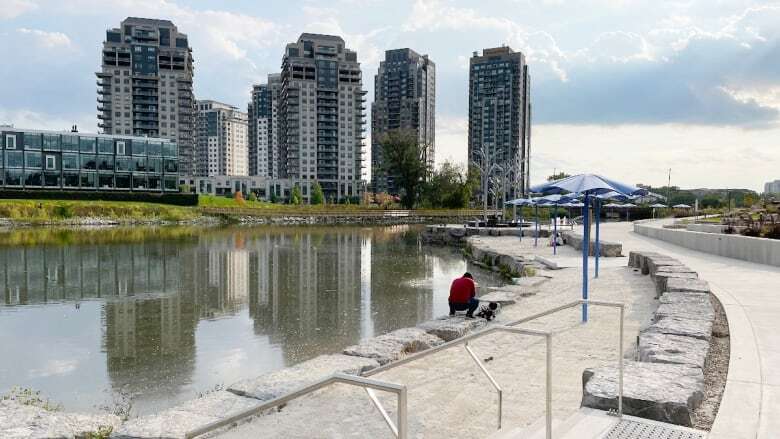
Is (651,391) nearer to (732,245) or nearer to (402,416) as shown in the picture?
(402,416)

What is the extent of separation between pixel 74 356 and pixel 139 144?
81611 millimetres

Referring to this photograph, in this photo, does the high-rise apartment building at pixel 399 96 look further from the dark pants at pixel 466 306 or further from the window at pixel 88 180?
the dark pants at pixel 466 306

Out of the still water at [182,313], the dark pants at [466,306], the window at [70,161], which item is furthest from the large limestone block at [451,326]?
the window at [70,161]

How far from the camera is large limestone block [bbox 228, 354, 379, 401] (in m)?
6.54

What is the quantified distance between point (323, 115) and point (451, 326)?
138 meters

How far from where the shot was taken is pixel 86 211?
64.8 m

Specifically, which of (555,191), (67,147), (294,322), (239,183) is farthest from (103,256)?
(239,183)

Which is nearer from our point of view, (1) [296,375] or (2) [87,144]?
(1) [296,375]

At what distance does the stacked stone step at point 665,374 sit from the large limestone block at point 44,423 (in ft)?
15.5

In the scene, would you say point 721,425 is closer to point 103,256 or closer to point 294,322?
point 294,322

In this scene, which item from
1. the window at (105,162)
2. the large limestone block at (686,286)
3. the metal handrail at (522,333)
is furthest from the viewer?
the window at (105,162)

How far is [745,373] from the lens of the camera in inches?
258

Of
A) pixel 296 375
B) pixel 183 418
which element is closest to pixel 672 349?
pixel 296 375

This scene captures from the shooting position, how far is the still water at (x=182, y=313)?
389 inches
